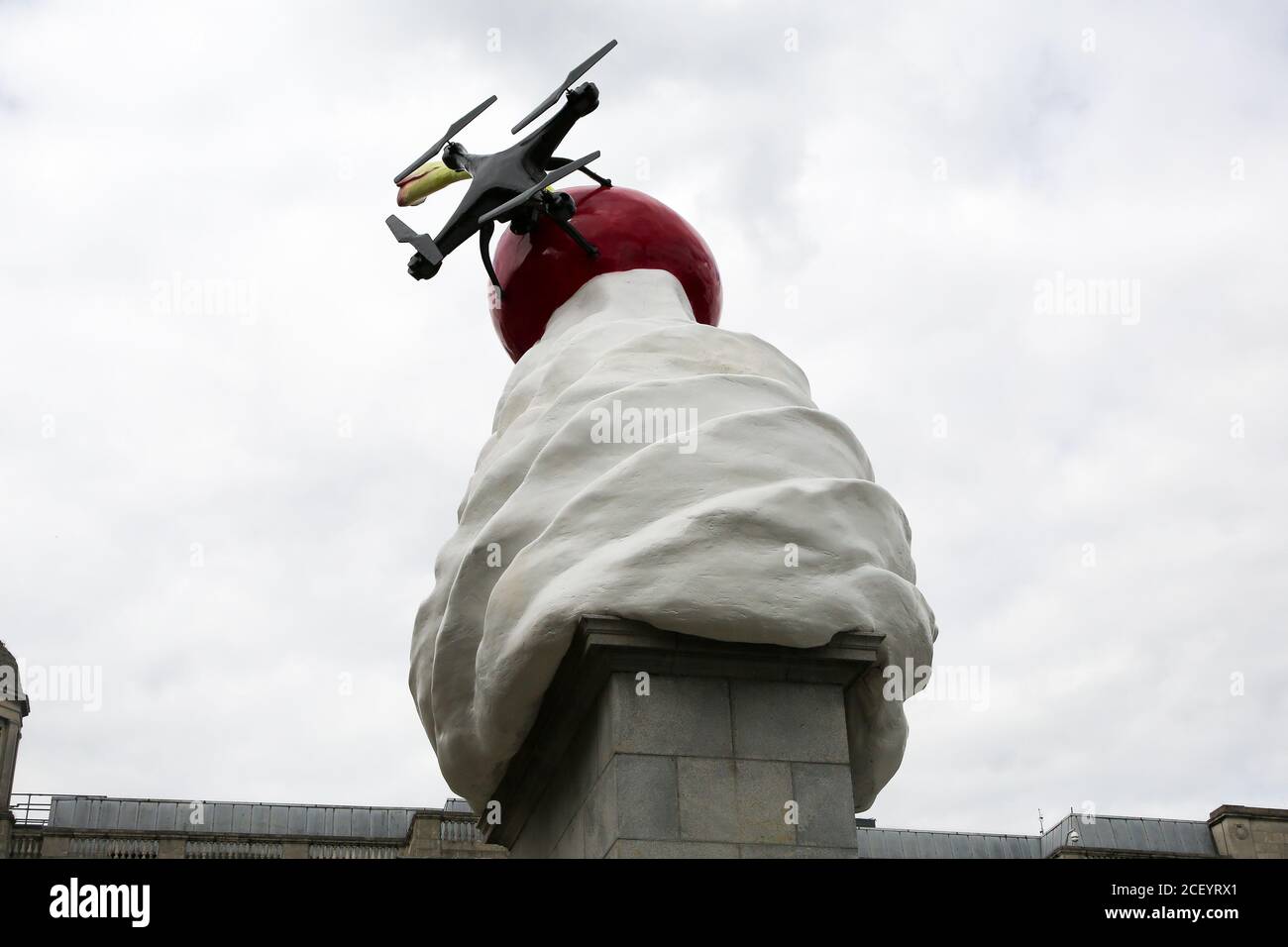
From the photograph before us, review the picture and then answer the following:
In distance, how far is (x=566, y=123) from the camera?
13438 mm

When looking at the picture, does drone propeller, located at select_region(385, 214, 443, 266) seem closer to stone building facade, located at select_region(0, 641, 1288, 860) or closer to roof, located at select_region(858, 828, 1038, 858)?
stone building facade, located at select_region(0, 641, 1288, 860)

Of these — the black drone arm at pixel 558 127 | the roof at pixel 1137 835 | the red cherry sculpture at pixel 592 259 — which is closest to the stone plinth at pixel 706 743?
the red cherry sculpture at pixel 592 259

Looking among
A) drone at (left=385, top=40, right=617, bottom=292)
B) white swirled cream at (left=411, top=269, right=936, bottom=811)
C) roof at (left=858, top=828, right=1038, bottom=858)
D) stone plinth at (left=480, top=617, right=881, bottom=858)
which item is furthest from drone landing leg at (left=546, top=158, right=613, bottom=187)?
roof at (left=858, top=828, right=1038, bottom=858)

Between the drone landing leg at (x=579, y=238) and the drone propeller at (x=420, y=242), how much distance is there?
1148mm

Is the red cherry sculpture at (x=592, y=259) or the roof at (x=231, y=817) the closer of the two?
the red cherry sculpture at (x=592, y=259)

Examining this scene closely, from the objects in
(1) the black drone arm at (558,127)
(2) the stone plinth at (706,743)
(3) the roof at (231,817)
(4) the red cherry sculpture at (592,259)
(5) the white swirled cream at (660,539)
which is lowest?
(2) the stone plinth at (706,743)

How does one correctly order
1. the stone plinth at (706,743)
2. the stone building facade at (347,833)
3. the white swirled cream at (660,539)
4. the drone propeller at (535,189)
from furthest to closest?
the stone building facade at (347,833) < the drone propeller at (535,189) < the white swirled cream at (660,539) < the stone plinth at (706,743)

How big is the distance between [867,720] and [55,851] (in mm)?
26469

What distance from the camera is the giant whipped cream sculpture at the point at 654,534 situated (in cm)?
948

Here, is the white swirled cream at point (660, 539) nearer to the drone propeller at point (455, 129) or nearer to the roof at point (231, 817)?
the drone propeller at point (455, 129)

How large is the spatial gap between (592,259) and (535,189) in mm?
908
